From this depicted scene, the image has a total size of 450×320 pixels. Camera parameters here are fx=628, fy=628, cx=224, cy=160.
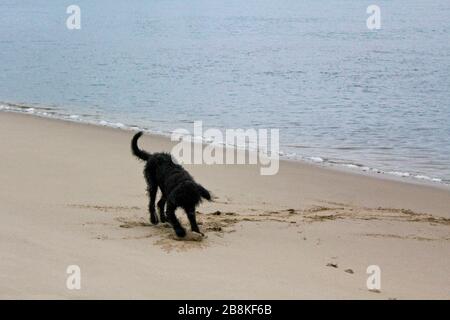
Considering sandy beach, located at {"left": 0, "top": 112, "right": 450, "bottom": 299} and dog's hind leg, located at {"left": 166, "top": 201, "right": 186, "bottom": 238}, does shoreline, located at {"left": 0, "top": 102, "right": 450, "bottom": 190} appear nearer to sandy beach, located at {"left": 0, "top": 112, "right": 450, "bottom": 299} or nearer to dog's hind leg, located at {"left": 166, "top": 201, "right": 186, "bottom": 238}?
sandy beach, located at {"left": 0, "top": 112, "right": 450, "bottom": 299}

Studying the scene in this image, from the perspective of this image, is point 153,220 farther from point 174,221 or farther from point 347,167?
point 347,167

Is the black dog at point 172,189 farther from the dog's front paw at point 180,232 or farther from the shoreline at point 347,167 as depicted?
the shoreline at point 347,167

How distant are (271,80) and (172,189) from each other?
2039 centimetres

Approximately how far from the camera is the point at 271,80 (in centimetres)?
2739

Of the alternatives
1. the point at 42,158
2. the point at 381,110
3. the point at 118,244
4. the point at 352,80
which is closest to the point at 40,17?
the point at 352,80

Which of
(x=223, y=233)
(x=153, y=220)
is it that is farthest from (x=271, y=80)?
(x=223, y=233)

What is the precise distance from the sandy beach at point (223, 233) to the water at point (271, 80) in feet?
10.5

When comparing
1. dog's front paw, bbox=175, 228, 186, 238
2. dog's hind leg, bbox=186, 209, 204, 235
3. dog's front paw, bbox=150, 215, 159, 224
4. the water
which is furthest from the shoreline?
dog's front paw, bbox=175, 228, 186, 238

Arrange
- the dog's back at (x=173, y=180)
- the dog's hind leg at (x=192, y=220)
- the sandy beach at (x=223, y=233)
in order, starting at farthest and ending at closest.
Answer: the dog's hind leg at (x=192, y=220) < the dog's back at (x=173, y=180) < the sandy beach at (x=223, y=233)

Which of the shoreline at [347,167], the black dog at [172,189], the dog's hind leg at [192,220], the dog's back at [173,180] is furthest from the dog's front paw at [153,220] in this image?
the shoreline at [347,167]

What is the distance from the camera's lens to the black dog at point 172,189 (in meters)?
7.32

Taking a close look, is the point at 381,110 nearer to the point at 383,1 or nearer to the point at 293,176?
the point at 293,176

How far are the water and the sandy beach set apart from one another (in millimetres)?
3208
